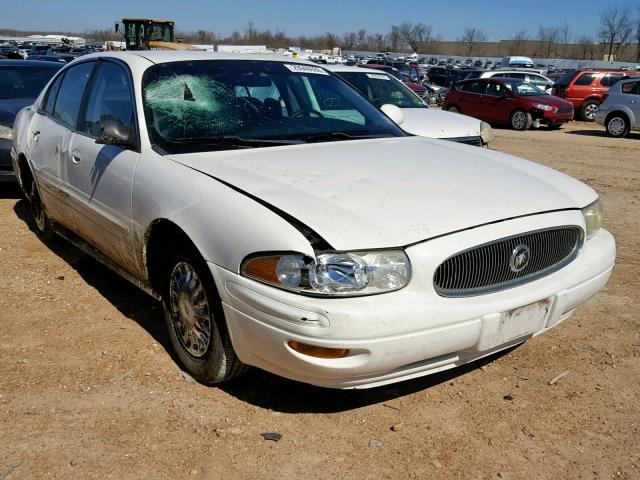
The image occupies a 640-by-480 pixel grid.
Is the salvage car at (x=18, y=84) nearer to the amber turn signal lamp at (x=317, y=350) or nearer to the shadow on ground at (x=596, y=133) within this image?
the amber turn signal lamp at (x=317, y=350)

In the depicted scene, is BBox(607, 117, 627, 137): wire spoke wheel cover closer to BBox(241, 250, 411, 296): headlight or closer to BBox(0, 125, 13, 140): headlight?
BBox(0, 125, 13, 140): headlight

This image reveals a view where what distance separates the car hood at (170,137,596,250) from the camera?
8.96 ft

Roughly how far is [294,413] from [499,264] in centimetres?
117

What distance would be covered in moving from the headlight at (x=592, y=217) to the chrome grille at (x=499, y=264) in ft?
0.71

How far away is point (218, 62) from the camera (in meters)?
4.16

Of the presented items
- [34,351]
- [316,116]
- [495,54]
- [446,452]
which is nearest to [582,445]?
[446,452]

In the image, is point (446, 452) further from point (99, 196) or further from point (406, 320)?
point (99, 196)

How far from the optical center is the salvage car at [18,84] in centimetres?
759

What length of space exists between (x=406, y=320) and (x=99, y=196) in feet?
7.32

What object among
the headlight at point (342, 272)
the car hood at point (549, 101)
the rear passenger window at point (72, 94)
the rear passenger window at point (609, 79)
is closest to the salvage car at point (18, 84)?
the rear passenger window at point (72, 94)

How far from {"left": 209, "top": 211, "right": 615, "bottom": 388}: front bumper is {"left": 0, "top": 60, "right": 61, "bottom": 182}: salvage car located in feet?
18.7

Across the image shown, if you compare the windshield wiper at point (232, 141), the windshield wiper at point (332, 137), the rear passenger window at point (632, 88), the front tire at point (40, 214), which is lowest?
the front tire at point (40, 214)

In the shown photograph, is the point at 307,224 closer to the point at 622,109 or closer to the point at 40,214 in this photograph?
the point at 40,214

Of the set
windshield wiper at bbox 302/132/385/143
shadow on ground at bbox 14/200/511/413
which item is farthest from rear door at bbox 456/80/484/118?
shadow on ground at bbox 14/200/511/413
